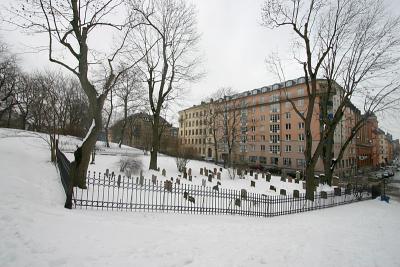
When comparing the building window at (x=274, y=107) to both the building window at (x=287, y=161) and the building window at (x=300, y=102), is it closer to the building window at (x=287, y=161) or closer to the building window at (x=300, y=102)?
the building window at (x=300, y=102)

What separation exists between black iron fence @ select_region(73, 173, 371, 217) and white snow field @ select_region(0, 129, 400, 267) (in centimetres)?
95

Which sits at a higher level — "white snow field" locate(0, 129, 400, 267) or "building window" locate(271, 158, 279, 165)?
"building window" locate(271, 158, 279, 165)

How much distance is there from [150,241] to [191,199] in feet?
18.6

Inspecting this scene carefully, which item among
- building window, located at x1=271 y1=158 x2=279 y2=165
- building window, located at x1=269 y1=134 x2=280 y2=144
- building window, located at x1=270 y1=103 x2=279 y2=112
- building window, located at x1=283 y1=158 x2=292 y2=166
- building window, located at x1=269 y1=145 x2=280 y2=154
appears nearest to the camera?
building window, located at x1=283 y1=158 x2=292 y2=166

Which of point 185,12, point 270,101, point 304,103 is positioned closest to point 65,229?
point 185,12

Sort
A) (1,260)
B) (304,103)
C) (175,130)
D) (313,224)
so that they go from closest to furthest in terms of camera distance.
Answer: (1,260) → (313,224) → (304,103) → (175,130)

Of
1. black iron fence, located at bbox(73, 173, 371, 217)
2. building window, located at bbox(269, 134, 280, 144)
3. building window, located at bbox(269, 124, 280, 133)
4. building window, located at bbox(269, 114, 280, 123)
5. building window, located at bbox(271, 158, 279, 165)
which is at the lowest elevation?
black iron fence, located at bbox(73, 173, 371, 217)

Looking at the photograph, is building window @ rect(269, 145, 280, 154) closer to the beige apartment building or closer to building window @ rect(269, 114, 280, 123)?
the beige apartment building

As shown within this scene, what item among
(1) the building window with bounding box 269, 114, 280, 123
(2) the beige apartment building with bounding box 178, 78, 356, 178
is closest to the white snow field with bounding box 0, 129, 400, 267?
(2) the beige apartment building with bounding box 178, 78, 356, 178

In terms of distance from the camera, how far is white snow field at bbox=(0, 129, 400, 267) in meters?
3.75

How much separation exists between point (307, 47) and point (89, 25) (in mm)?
12447

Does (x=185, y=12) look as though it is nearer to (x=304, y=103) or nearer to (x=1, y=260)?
(x=1, y=260)

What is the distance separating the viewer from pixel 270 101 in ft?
159

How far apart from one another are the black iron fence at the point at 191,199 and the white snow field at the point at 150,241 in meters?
0.95
